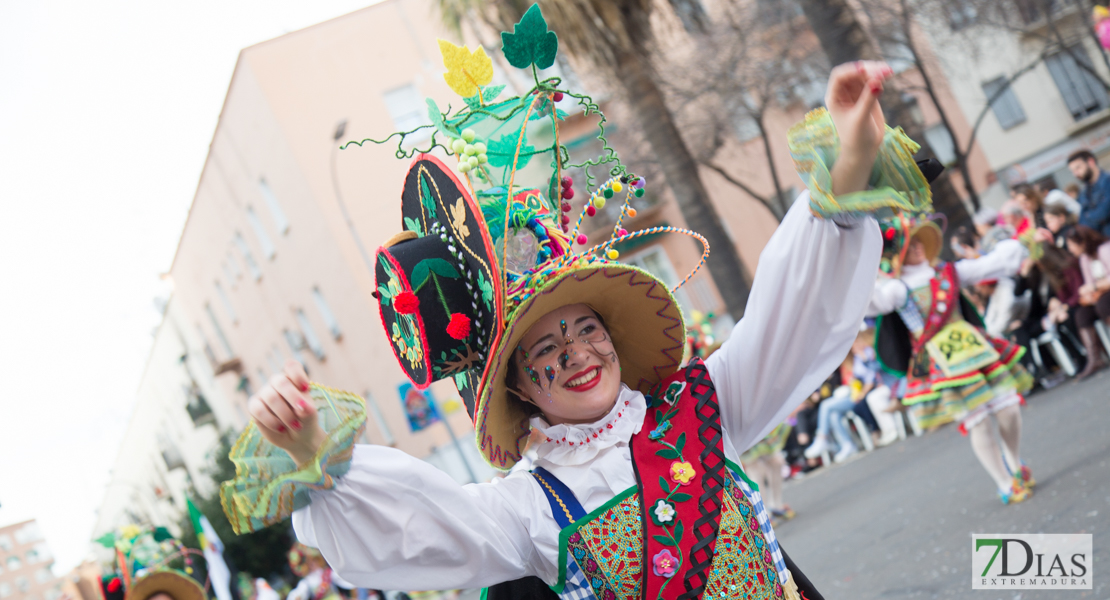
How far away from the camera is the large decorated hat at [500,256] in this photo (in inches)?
88.2

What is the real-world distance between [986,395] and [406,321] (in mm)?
4560

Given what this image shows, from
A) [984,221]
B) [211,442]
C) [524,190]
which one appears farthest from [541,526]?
[211,442]

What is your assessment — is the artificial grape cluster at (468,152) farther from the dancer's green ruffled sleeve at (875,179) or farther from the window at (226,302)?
the window at (226,302)

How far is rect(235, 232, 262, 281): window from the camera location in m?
27.9

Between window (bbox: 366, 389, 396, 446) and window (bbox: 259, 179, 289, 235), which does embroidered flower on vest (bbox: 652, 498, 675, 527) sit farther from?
window (bbox: 259, 179, 289, 235)

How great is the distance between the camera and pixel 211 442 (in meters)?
39.5

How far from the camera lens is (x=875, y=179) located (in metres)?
1.97

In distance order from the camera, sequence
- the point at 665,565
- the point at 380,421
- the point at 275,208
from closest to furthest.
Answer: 1. the point at 665,565
2. the point at 380,421
3. the point at 275,208

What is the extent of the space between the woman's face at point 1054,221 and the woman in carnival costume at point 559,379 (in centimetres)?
753

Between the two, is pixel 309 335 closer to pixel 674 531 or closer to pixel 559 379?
pixel 559 379

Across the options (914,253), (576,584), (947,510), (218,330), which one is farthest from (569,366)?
(218,330)

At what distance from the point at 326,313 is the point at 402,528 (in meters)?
23.7

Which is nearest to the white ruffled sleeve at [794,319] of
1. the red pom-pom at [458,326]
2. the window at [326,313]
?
the red pom-pom at [458,326]

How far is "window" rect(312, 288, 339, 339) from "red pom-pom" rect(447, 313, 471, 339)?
22666 mm
